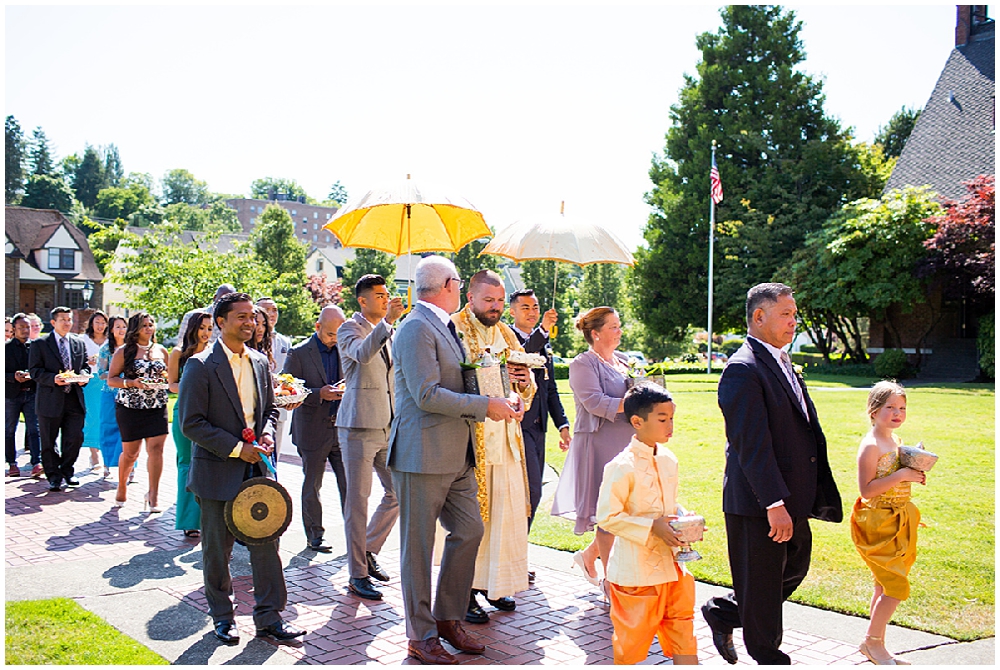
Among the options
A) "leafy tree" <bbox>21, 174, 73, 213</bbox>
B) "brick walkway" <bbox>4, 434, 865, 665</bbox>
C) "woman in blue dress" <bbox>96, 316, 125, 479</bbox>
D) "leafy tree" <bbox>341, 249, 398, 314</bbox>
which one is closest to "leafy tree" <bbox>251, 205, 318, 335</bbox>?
"leafy tree" <bbox>341, 249, 398, 314</bbox>

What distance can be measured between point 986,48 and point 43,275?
5658 centimetres

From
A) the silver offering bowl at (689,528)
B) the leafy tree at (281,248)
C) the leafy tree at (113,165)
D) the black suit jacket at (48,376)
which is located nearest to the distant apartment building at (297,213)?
the leafy tree at (113,165)

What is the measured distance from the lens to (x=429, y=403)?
191 inches

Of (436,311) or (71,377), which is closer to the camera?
(436,311)

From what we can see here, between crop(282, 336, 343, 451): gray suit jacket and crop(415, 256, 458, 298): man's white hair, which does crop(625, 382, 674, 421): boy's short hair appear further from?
crop(282, 336, 343, 451): gray suit jacket

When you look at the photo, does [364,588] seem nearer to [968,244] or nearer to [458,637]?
[458,637]

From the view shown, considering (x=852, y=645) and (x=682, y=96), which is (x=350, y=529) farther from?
(x=682, y=96)

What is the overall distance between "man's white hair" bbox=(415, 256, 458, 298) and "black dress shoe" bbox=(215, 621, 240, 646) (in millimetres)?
2399

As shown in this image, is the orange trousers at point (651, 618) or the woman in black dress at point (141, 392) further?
the woman in black dress at point (141, 392)

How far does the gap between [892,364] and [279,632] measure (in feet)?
85.0

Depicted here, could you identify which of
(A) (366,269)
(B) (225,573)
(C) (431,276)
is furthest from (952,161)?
(A) (366,269)

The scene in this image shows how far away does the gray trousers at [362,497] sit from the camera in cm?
643

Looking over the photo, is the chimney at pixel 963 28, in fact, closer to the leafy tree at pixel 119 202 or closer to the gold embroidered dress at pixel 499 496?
the gold embroidered dress at pixel 499 496

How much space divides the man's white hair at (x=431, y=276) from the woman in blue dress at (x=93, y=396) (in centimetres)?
788
